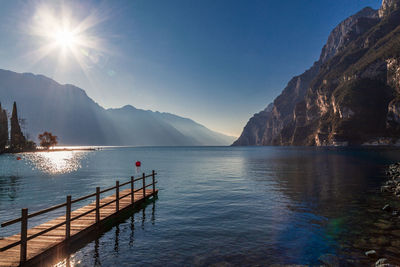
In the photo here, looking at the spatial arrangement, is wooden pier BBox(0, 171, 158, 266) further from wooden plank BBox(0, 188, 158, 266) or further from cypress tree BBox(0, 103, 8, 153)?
cypress tree BBox(0, 103, 8, 153)

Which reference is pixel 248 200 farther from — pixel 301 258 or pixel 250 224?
pixel 301 258

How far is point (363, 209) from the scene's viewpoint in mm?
18656

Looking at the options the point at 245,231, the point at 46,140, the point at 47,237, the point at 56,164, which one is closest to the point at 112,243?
the point at 47,237

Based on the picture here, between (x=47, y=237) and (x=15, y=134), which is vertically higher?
(x=15, y=134)

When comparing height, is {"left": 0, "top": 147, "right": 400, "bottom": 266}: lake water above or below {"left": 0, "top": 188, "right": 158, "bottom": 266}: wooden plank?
below

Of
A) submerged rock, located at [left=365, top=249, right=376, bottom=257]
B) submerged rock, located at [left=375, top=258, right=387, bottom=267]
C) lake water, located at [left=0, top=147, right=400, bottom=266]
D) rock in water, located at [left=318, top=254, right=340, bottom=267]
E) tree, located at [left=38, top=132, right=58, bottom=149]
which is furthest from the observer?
tree, located at [left=38, top=132, right=58, bottom=149]

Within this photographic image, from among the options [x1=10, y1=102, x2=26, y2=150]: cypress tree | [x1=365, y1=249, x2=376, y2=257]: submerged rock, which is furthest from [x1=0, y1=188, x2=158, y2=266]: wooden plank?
[x1=10, y1=102, x2=26, y2=150]: cypress tree

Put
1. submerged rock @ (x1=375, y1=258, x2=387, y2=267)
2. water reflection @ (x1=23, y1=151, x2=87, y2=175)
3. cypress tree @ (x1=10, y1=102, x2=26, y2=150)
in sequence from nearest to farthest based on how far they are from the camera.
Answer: submerged rock @ (x1=375, y1=258, x2=387, y2=267) → water reflection @ (x1=23, y1=151, x2=87, y2=175) → cypress tree @ (x1=10, y1=102, x2=26, y2=150)

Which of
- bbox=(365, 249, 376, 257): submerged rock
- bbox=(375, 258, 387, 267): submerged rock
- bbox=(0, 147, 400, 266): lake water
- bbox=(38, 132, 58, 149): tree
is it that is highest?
bbox=(38, 132, 58, 149): tree

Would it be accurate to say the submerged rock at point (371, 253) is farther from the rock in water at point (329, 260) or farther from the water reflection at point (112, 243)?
the water reflection at point (112, 243)

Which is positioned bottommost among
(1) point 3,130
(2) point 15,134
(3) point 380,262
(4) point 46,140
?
(3) point 380,262

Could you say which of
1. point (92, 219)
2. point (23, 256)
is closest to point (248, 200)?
point (92, 219)

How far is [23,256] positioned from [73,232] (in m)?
3.41

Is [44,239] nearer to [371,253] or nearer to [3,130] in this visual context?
[371,253]
